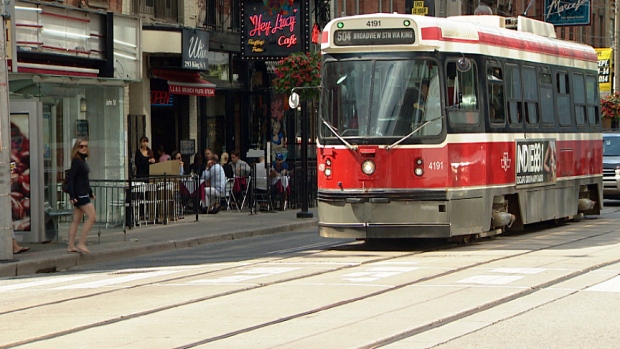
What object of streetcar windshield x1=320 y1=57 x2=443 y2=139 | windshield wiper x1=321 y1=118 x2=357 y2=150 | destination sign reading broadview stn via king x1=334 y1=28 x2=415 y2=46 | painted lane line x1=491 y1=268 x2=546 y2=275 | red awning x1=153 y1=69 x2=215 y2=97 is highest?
red awning x1=153 y1=69 x2=215 y2=97

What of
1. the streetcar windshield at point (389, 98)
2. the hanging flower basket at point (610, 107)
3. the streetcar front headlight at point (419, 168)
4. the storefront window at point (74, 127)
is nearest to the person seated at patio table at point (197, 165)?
the storefront window at point (74, 127)

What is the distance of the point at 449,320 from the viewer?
10.4m

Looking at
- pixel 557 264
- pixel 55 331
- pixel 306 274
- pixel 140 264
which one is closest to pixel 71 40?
pixel 140 264

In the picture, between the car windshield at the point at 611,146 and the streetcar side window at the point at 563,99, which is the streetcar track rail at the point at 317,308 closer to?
the streetcar side window at the point at 563,99

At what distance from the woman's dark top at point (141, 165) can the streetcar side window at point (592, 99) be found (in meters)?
9.21

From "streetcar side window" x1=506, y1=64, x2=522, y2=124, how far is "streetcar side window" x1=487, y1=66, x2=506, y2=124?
273mm

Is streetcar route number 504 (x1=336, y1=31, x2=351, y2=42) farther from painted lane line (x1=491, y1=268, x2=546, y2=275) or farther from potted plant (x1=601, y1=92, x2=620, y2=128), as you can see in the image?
potted plant (x1=601, y1=92, x2=620, y2=128)

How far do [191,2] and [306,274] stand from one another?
59.8 feet

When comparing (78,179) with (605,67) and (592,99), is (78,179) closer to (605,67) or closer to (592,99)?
(592,99)

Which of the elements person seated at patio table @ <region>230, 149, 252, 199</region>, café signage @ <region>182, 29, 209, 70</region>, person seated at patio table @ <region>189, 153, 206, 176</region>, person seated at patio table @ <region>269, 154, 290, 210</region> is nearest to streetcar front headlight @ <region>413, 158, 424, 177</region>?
person seated at patio table @ <region>269, 154, 290, 210</region>

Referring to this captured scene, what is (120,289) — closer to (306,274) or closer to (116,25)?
(306,274)

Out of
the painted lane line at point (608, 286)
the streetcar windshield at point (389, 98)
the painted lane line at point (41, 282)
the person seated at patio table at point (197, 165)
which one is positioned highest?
the streetcar windshield at point (389, 98)

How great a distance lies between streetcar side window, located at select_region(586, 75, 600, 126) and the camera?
76.4 feet

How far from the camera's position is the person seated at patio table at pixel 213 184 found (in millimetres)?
27438
